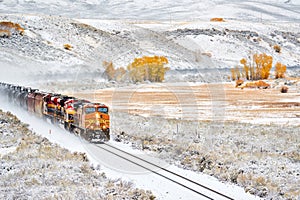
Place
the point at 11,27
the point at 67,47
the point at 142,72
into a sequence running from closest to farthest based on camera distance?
the point at 142,72, the point at 11,27, the point at 67,47

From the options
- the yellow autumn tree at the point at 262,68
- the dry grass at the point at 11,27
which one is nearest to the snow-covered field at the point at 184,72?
the dry grass at the point at 11,27

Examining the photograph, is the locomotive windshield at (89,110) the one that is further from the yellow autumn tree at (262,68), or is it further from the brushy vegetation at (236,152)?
the yellow autumn tree at (262,68)

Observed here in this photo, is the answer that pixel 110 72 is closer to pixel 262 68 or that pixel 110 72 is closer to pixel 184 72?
pixel 184 72

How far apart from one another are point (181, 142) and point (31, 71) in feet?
229

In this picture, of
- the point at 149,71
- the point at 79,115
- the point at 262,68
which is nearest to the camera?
the point at 79,115

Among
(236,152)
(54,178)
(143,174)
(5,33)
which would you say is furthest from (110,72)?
(54,178)

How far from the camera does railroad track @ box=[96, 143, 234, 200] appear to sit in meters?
12.3

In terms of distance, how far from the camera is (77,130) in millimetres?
21266

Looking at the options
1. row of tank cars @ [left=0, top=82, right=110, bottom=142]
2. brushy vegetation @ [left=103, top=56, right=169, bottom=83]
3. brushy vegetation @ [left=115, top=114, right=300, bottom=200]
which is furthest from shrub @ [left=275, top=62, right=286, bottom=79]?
row of tank cars @ [left=0, top=82, right=110, bottom=142]

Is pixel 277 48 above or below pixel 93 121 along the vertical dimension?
above

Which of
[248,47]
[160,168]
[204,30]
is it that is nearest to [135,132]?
[160,168]

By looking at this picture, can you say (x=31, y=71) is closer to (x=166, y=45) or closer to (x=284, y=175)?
(x=166, y=45)

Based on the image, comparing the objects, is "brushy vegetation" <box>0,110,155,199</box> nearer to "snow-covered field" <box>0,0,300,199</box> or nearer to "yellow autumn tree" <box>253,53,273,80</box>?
"snow-covered field" <box>0,0,300,199</box>

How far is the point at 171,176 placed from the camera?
1423 cm
